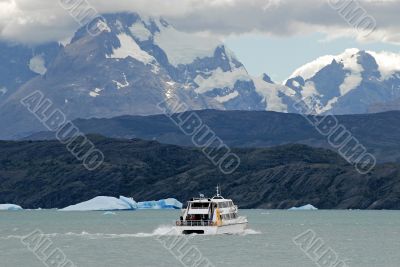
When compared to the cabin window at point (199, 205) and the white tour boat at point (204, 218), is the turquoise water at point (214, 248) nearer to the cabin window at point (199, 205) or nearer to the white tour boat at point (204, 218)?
the white tour boat at point (204, 218)

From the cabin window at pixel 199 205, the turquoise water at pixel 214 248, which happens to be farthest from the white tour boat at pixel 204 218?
the turquoise water at pixel 214 248

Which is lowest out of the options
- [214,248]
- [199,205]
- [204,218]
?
[214,248]

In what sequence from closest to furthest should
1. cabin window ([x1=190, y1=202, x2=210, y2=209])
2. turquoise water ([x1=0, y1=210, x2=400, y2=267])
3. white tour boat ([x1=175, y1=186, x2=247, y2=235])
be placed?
turquoise water ([x1=0, y1=210, x2=400, y2=267]) < white tour boat ([x1=175, y1=186, x2=247, y2=235]) < cabin window ([x1=190, y1=202, x2=210, y2=209])

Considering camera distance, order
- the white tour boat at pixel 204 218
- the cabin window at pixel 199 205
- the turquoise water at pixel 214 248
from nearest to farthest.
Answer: the turquoise water at pixel 214 248 → the white tour boat at pixel 204 218 → the cabin window at pixel 199 205

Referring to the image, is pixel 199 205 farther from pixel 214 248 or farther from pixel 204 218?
pixel 214 248

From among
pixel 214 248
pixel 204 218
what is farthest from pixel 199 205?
pixel 214 248

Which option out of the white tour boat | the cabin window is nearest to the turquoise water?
the white tour boat

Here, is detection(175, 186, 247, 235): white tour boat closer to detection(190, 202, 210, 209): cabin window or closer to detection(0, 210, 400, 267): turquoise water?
detection(190, 202, 210, 209): cabin window

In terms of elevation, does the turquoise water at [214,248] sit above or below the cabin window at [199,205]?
below

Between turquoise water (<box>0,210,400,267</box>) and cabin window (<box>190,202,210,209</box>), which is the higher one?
cabin window (<box>190,202,210,209</box>)

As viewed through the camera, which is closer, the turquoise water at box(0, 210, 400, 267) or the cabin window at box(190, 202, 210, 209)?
the turquoise water at box(0, 210, 400, 267)

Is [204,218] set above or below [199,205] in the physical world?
below

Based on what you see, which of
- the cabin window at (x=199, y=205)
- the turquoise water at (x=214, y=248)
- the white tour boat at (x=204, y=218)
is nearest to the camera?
the turquoise water at (x=214, y=248)

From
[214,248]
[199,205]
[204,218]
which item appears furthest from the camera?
[199,205]
